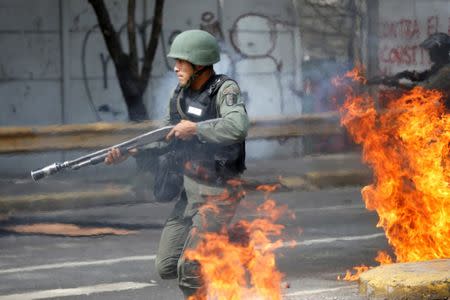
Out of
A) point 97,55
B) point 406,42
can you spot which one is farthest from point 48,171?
point 406,42

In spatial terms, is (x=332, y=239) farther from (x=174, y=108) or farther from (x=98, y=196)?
(x=174, y=108)

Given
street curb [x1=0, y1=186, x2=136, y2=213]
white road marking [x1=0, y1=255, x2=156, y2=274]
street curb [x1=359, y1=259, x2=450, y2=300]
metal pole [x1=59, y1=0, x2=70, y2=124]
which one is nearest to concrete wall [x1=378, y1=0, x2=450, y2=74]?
metal pole [x1=59, y1=0, x2=70, y2=124]

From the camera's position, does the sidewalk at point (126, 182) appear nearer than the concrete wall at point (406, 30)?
Yes

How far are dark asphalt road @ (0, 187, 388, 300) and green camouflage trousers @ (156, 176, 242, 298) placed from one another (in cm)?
150

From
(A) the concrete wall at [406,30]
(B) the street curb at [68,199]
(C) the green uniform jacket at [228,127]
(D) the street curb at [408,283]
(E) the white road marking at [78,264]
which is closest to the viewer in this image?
(C) the green uniform jacket at [228,127]

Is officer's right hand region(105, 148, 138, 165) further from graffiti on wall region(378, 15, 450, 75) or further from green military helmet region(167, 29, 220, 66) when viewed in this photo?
graffiti on wall region(378, 15, 450, 75)

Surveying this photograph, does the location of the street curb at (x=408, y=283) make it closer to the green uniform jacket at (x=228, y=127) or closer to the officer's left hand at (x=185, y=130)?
the green uniform jacket at (x=228, y=127)

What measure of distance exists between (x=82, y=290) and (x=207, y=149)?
2323mm

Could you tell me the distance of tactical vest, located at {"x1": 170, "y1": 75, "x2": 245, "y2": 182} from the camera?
5848 mm

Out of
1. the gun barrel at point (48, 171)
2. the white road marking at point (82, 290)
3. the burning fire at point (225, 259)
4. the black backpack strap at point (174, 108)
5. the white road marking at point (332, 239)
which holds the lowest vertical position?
the white road marking at point (332, 239)

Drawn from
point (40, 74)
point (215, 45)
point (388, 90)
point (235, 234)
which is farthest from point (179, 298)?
point (388, 90)

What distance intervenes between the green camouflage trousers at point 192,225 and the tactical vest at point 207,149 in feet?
0.25

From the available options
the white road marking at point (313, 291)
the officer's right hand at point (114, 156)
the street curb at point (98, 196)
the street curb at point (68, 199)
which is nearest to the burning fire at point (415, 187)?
the white road marking at point (313, 291)

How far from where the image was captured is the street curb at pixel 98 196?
38.8 feet
